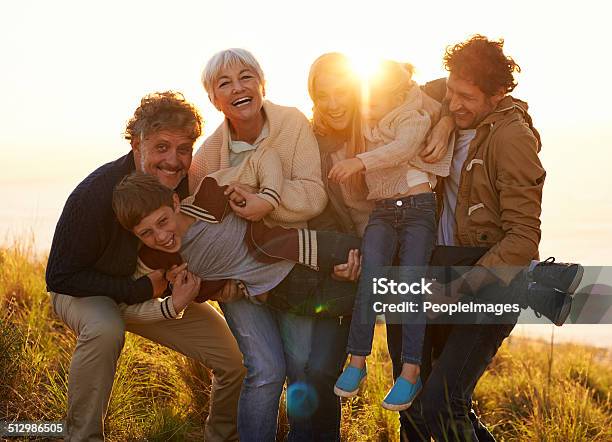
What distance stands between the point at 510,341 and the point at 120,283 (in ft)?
18.0

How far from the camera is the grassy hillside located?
508cm

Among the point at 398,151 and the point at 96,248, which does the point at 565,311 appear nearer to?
the point at 398,151

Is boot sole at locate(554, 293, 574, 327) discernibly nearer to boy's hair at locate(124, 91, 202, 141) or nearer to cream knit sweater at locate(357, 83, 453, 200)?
cream knit sweater at locate(357, 83, 453, 200)

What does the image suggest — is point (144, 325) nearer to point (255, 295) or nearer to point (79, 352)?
point (79, 352)

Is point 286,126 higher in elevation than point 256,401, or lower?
higher

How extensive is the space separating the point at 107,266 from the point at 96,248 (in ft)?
0.41

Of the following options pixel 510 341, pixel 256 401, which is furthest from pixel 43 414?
pixel 510 341

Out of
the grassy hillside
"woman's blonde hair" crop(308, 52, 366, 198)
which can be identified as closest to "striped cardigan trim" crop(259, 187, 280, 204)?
"woman's blonde hair" crop(308, 52, 366, 198)

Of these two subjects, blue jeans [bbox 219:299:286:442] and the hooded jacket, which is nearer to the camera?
the hooded jacket

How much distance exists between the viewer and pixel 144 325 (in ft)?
15.4

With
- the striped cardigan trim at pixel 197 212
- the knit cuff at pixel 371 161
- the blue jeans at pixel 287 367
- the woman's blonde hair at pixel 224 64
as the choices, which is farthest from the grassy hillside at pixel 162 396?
the woman's blonde hair at pixel 224 64

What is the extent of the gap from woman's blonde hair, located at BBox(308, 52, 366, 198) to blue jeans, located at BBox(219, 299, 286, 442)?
0.91 meters

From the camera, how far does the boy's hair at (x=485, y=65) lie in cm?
394

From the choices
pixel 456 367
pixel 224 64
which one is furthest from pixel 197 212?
pixel 456 367
